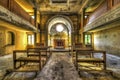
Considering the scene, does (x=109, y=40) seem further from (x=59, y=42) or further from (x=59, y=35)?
(x=59, y=35)

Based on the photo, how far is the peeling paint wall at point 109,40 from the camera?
405 inches

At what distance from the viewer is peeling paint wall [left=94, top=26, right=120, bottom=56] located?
405 inches

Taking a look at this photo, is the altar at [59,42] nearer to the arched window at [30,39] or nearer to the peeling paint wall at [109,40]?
the arched window at [30,39]

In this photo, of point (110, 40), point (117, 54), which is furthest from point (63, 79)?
point (110, 40)

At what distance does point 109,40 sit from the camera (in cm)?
1173

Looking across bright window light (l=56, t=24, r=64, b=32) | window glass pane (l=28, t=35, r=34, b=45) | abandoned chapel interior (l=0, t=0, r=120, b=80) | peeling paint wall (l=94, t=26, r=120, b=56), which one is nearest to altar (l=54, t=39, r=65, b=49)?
abandoned chapel interior (l=0, t=0, r=120, b=80)

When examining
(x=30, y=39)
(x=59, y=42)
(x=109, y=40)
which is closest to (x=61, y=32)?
(x=59, y=42)

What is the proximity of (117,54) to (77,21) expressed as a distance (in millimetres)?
6999

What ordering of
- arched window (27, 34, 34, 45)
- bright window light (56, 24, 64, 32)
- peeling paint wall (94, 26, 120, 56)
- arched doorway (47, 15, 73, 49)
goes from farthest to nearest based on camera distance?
bright window light (56, 24, 64, 32), arched doorway (47, 15, 73, 49), arched window (27, 34, 34, 45), peeling paint wall (94, 26, 120, 56)

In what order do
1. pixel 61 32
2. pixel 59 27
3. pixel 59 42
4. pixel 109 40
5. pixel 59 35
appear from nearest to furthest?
pixel 109 40 → pixel 59 42 → pixel 59 35 → pixel 61 32 → pixel 59 27

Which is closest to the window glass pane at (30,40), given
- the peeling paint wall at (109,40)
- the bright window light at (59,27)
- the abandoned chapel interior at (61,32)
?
the abandoned chapel interior at (61,32)

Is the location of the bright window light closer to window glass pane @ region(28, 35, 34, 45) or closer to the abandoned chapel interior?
the abandoned chapel interior

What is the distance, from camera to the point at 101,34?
13.6 meters

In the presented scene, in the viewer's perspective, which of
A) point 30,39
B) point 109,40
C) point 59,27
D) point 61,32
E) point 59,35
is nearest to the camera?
point 109,40
